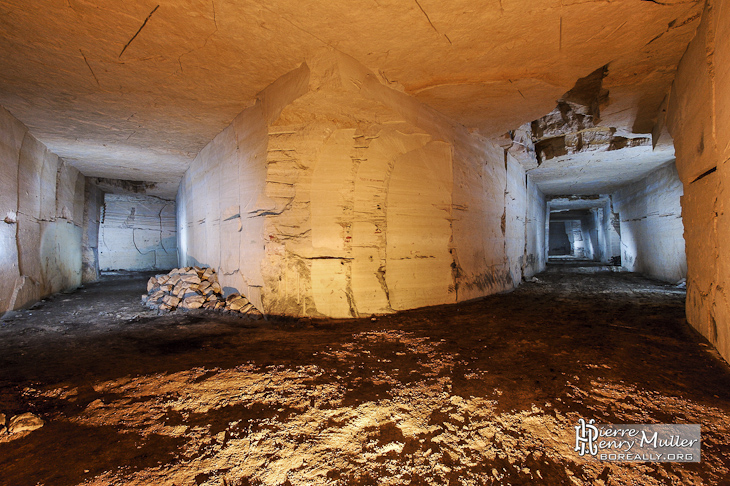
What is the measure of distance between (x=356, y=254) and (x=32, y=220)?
6.17 meters

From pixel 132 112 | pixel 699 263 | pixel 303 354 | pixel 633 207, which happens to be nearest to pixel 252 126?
pixel 132 112

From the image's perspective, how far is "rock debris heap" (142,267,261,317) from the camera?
4.80 metres

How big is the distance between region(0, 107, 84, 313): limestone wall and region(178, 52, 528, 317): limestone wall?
3.31m

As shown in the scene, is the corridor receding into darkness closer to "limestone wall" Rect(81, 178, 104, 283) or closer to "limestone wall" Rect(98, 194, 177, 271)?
"limestone wall" Rect(81, 178, 104, 283)

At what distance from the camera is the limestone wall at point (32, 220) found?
15.8 ft

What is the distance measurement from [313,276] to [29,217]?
5.58 m

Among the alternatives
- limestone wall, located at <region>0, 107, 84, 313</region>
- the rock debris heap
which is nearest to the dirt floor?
the rock debris heap

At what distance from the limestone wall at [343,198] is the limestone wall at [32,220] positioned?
10.9ft

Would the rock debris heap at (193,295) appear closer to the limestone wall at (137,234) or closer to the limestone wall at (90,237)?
the limestone wall at (90,237)

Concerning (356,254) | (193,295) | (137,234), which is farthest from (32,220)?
(137,234)

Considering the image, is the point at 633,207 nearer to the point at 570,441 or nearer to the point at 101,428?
the point at 570,441

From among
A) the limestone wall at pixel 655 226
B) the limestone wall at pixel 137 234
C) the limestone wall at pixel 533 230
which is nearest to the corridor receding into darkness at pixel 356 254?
the limestone wall at pixel 655 226

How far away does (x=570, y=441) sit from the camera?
1609mm

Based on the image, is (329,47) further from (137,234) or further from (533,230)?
(137,234)
